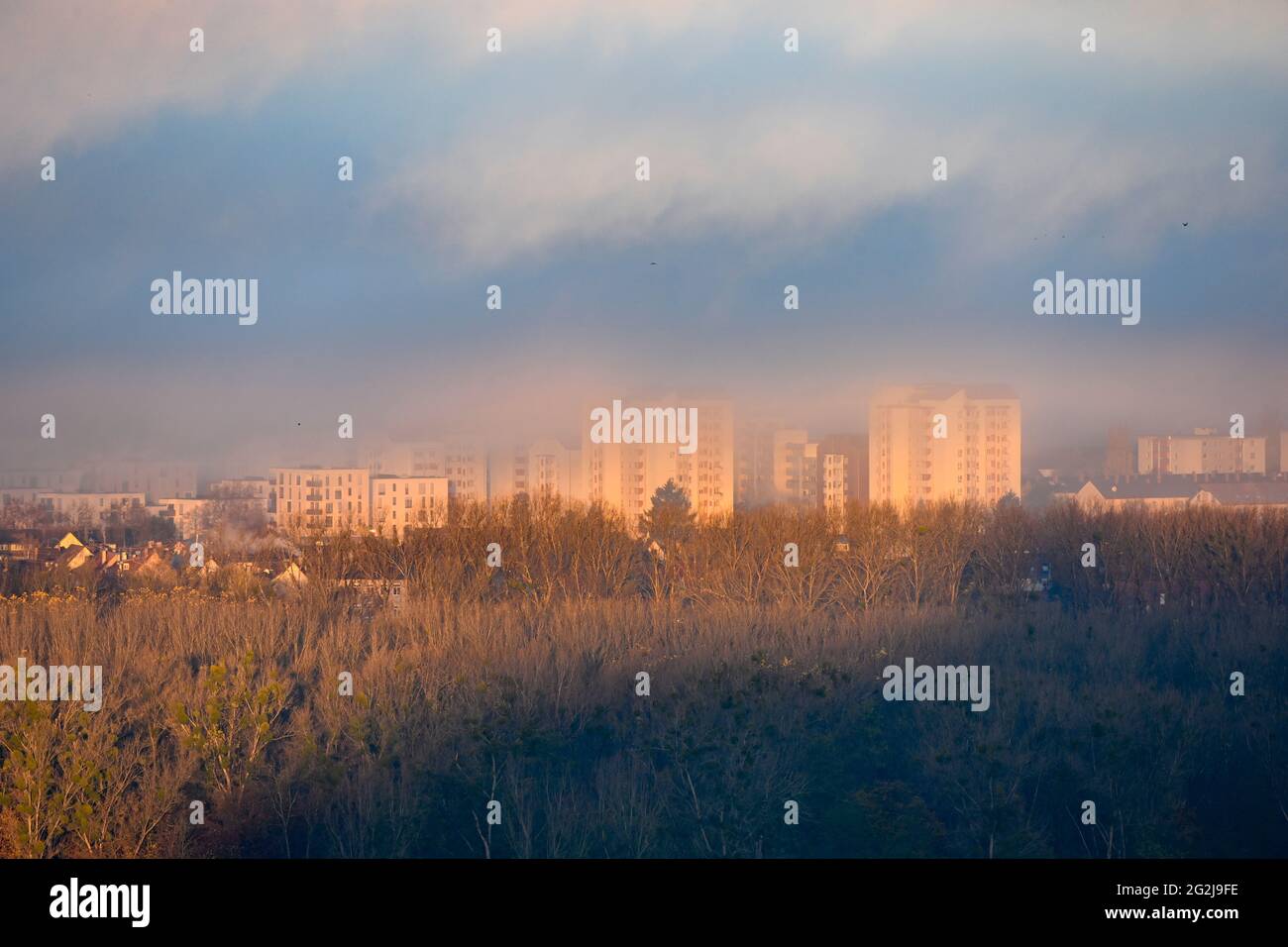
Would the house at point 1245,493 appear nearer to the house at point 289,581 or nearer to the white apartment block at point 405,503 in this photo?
the white apartment block at point 405,503

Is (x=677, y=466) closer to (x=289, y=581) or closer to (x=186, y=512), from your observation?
(x=289, y=581)

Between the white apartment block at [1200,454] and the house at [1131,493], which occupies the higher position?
the white apartment block at [1200,454]

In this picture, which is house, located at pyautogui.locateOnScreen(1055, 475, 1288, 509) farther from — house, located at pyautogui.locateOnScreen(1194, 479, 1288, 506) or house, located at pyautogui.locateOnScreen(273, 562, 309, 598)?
house, located at pyautogui.locateOnScreen(273, 562, 309, 598)

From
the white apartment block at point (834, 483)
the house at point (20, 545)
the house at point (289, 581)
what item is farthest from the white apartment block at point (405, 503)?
the white apartment block at point (834, 483)
